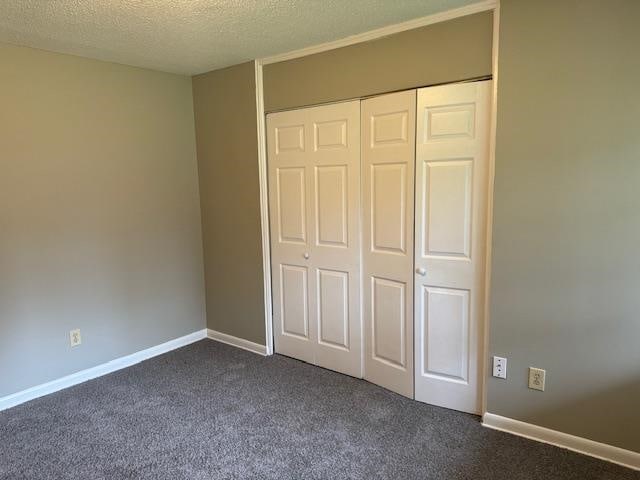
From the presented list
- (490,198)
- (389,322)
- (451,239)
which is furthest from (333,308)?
(490,198)

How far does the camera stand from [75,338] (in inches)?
121

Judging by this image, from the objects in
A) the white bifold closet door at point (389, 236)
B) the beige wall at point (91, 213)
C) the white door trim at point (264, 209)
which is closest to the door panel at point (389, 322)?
the white bifold closet door at point (389, 236)

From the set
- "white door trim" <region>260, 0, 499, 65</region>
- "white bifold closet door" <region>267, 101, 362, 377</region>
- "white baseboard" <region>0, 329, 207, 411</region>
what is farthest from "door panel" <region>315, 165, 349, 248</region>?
"white baseboard" <region>0, 329, 207, 411</region>

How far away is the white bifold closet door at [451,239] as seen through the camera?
2389 millimetres

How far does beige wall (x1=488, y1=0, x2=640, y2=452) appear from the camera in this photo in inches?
77.5

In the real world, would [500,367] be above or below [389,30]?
below

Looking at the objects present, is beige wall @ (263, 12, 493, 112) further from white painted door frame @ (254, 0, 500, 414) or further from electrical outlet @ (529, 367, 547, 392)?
electrical outlet @ (529, 367, 547, 392)

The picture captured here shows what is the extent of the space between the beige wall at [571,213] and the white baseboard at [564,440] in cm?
4

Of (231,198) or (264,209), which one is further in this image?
(231,198)

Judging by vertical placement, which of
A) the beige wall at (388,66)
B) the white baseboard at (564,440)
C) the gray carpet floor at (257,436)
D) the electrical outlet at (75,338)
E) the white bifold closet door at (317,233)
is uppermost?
the beige wall at (388,66)

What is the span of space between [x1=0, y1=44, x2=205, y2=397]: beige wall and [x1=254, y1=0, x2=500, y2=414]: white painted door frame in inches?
30.7

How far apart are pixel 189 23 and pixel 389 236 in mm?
1728

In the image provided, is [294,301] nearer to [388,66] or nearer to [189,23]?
[388,66]

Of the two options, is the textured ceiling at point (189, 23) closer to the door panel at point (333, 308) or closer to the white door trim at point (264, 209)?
the white door trim at point (264, 209)
